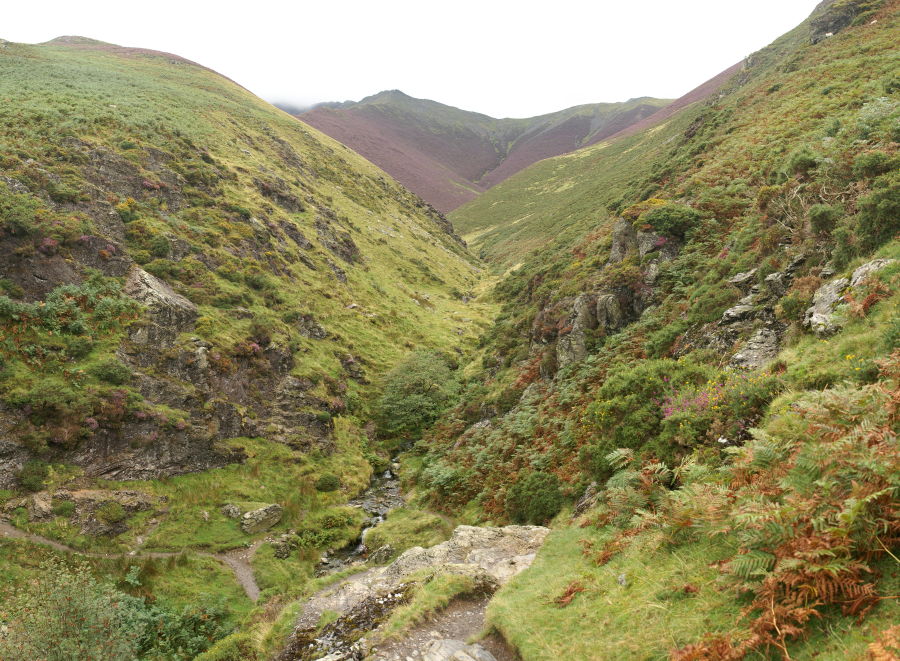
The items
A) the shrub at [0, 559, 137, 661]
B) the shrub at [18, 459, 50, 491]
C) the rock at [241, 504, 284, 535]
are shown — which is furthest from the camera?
the rock at [241, 504, 284, 535]

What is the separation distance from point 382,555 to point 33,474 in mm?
17041

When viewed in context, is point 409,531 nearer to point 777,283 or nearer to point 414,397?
point 414,397

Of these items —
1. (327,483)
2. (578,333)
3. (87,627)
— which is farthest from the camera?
(327,483)

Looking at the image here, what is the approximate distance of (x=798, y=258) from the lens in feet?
50.3

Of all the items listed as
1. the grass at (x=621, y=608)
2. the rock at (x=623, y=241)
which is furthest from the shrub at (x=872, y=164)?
the grass at (x=621, y=608)

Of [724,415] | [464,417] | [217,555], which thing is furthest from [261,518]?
[724,415]

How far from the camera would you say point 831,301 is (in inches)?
479

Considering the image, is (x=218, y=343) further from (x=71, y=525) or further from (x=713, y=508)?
(x=713, y=508)

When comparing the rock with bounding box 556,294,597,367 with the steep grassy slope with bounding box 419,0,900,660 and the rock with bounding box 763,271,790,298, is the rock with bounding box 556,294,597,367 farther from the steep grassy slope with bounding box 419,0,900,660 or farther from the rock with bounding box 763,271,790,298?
the rock with bounding box 763,271,790,298

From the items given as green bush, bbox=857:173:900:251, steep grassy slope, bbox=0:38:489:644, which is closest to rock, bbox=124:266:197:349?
steep grassy slope, bbox=0:38:489:644

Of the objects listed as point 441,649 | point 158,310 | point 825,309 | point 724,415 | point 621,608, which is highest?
point 158,310

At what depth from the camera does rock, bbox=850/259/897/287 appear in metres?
11.4

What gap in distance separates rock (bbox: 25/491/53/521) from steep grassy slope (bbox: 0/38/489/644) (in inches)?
3.6

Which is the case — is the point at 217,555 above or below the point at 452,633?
below
